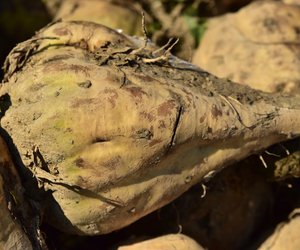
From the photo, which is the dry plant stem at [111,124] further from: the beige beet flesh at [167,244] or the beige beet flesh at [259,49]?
the beige beet flesh at [259,49]

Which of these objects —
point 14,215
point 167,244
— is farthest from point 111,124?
point 167,244

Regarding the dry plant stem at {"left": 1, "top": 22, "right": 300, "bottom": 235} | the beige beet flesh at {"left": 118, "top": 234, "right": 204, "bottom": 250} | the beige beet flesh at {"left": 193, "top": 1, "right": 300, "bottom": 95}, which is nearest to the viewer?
the dry plant stem at {"left": 1, "top": 22, "right": 300, "bottom": 235}

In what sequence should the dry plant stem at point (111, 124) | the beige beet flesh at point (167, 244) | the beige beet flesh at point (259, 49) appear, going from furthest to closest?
the beige beet flesh at point (259, 49) → the beige beet flesh at point (167, 244) → the dry plant stem at point (111, 124)

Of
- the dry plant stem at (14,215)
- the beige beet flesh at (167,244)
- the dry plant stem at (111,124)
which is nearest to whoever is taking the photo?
the dry plant stem at (14,215)

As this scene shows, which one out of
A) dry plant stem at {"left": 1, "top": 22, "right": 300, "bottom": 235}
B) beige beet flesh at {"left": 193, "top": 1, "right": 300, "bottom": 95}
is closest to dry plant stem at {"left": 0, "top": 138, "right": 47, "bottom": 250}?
dry plant stem at {"left": 1, "top": 22, "right": 300, "bottom": 235}

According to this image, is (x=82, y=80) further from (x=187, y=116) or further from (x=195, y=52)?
(x=195, y=52)

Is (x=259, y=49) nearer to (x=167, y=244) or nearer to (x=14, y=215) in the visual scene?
(x=167, y=244)

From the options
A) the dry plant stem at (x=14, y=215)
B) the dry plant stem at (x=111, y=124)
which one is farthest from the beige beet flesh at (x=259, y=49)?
the dry plant stem at (x=14, y=215)

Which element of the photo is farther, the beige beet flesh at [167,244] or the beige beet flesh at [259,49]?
the beige beet flesh at [259,49]

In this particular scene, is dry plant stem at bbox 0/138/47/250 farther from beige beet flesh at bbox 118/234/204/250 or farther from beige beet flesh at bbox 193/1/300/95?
beige beet flesh at bbox 193/1/300/95

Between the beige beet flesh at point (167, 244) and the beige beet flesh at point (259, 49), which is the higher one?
the beige beet flesh at point (259, 49)
